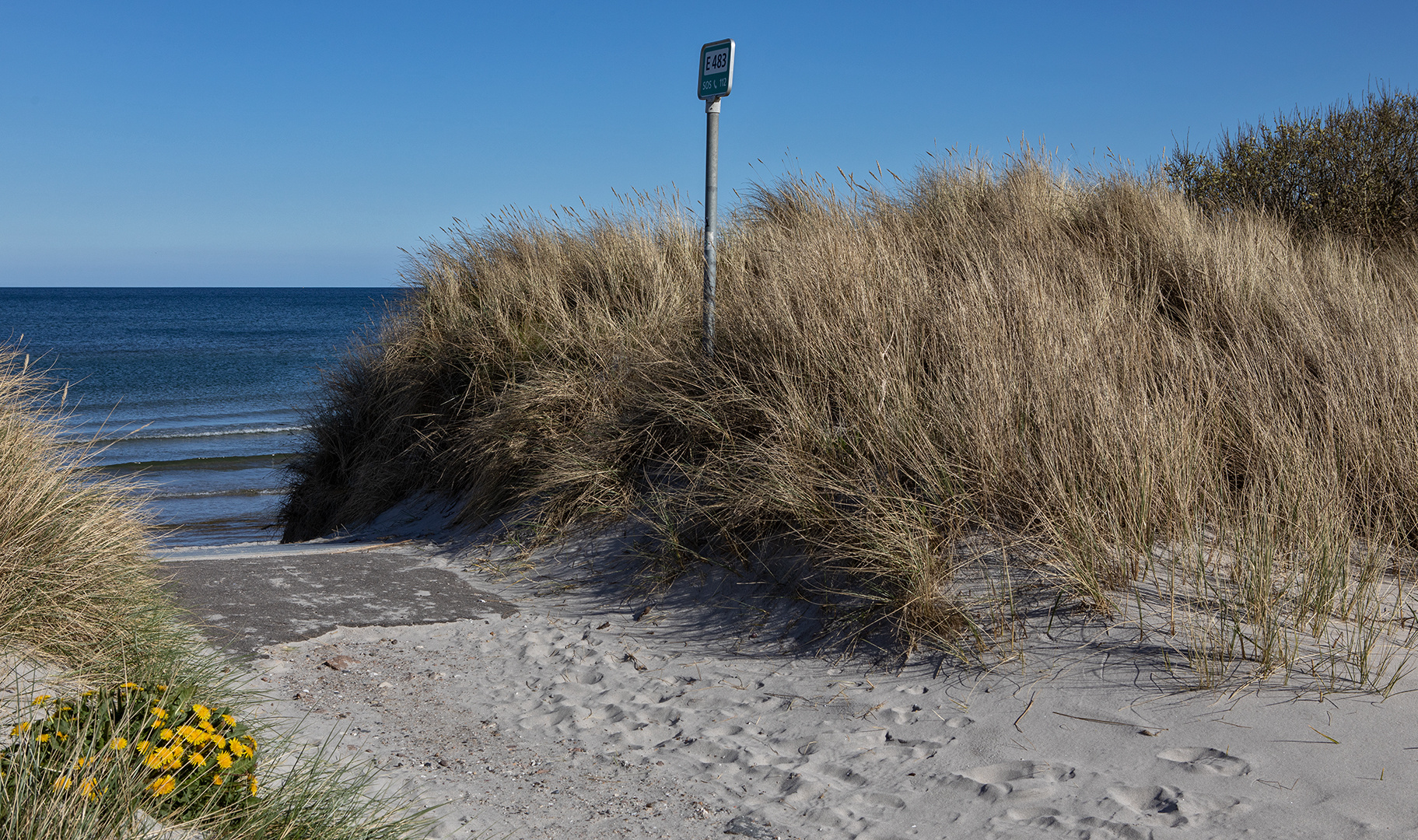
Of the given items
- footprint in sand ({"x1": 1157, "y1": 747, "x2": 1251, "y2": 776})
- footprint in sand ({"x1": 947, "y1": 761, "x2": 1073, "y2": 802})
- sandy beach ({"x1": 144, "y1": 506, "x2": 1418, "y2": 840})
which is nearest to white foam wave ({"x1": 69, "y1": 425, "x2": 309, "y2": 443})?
sandy beach ({"x1": 144, "y1": 506, "x2": 1418, "y2": 840})

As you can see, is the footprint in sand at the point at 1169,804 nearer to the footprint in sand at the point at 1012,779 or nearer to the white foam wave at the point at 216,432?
the footprint in sand at the point at 1012,779

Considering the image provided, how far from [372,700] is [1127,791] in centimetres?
299

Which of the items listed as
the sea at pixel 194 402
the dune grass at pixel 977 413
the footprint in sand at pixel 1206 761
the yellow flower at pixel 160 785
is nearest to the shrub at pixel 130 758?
the yellow flower at pixel 160 785

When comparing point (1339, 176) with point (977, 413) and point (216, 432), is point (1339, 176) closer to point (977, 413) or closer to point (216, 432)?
point (977, 413)

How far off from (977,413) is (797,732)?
1.78m

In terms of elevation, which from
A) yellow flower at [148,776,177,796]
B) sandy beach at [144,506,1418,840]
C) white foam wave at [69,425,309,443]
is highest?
yellow flower at [148,776,177,796]

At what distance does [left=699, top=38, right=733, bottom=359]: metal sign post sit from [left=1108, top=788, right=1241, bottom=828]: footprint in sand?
3.67m

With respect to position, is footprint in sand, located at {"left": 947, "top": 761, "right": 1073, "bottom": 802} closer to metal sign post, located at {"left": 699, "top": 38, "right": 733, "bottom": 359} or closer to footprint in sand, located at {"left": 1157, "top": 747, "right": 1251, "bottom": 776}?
footprint in sand, located at {"left": 1157, "top": 747, "right": 1251, "bottom": 776}

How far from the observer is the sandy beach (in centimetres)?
265

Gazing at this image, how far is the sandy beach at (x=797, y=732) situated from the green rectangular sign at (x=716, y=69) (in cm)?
304

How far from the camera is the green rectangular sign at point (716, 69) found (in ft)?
18.0

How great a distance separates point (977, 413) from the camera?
4.24 metres

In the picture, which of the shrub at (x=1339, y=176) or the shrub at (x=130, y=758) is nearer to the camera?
the shrub at (x=130, y=758)

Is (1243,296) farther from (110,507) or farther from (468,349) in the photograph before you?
(110,507)
